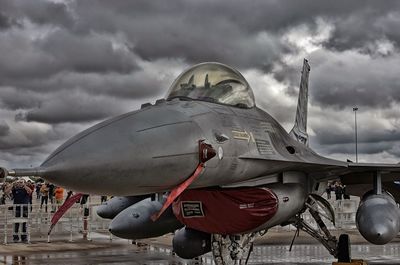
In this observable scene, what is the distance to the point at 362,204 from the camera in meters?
8.09

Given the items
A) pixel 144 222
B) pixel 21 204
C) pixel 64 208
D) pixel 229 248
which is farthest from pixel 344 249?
pixel 21 204

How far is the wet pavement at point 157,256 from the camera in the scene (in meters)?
11.9

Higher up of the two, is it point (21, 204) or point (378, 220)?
point (21, 204)

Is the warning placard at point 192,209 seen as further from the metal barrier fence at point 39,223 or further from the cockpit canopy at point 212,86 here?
the metal barrier fence at point 39,223

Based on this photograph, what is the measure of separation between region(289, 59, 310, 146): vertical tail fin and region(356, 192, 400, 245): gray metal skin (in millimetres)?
5034

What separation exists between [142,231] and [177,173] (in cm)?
414

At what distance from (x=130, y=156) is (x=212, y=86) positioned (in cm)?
224

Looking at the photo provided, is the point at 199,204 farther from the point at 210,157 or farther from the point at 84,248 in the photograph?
the point at 84,248

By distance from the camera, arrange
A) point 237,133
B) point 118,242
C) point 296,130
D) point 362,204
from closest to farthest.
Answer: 1. point 237,133
2. point 362,204
3. point 296,130
4. point 118,242

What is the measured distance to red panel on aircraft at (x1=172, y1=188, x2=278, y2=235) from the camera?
6605 millimetres

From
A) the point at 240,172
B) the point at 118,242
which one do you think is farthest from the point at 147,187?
the point at 118,242

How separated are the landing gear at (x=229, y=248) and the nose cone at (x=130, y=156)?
103 inches

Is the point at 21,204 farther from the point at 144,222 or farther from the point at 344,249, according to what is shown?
the point at 344,249

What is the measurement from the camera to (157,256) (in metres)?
13.1
